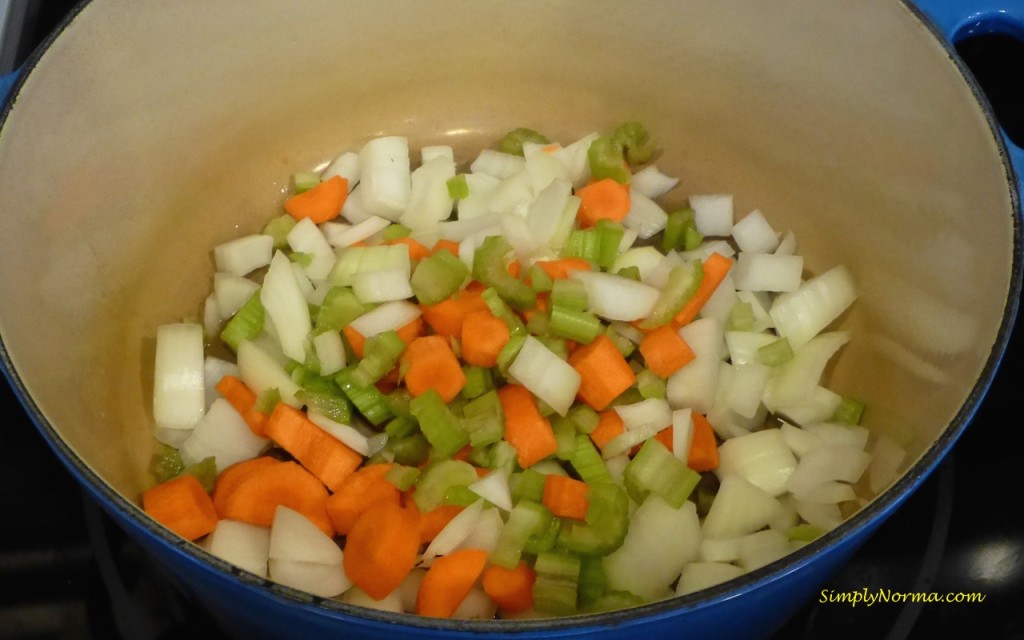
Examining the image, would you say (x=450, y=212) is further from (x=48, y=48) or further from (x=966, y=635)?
(x=966, y=635)

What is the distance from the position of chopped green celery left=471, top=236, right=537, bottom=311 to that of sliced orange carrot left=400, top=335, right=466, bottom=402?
137 millimetres

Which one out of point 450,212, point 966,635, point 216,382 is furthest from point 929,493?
point 216,382

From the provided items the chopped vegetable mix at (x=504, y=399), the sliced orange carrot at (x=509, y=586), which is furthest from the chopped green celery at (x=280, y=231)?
the sliced orange carrot at (x=509, y=586)

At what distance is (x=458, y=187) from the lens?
1515mm

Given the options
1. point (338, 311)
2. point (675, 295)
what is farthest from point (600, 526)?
point (338, 311)

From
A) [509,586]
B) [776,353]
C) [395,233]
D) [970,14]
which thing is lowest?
[509,586]

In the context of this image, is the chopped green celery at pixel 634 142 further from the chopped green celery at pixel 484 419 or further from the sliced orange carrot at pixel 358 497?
the sliced orange carrot at pixel 358 497

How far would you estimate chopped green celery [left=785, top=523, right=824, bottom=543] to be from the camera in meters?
1.13

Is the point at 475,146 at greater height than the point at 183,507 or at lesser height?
greater

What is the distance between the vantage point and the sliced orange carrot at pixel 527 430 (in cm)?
122

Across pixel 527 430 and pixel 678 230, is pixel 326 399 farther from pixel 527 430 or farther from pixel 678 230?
pixel 678 230

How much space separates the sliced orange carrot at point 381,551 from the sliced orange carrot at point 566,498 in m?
0.19

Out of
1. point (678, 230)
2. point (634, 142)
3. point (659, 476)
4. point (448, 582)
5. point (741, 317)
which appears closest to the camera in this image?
point (448, 582)

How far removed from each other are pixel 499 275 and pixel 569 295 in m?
0.12
